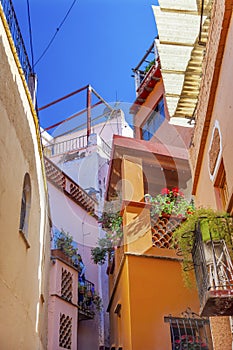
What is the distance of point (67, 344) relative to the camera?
37.3 ft

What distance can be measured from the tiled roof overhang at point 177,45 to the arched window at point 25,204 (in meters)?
2.85

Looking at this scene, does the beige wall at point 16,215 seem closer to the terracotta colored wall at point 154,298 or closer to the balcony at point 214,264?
the terracotta colored wall at point 154,298

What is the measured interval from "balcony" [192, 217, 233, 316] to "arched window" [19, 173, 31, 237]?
284cm

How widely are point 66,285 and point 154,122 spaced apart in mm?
6008

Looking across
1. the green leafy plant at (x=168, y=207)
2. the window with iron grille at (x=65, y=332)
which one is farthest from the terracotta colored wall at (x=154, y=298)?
the window with iron grille at (x=65, y=332)

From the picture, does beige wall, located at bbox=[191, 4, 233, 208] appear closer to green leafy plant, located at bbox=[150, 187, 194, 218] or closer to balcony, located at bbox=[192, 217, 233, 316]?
balcony, located at bbox=[192, 217, 233, 316]

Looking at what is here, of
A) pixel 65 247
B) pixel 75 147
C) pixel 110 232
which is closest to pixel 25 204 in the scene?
pixel 110 232

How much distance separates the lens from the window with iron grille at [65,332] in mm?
11170

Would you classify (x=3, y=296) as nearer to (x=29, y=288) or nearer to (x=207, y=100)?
(x=29, y=288)

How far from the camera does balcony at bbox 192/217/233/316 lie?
13.1 feet

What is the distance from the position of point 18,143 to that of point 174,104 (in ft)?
10.2

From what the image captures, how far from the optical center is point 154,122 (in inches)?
553

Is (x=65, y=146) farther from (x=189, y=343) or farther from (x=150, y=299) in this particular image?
(x=189, y=343)

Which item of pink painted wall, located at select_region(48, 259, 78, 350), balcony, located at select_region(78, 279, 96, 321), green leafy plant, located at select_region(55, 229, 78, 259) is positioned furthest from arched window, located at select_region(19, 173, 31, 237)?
balcony, located at select_region(78, 279, 96, 321)
